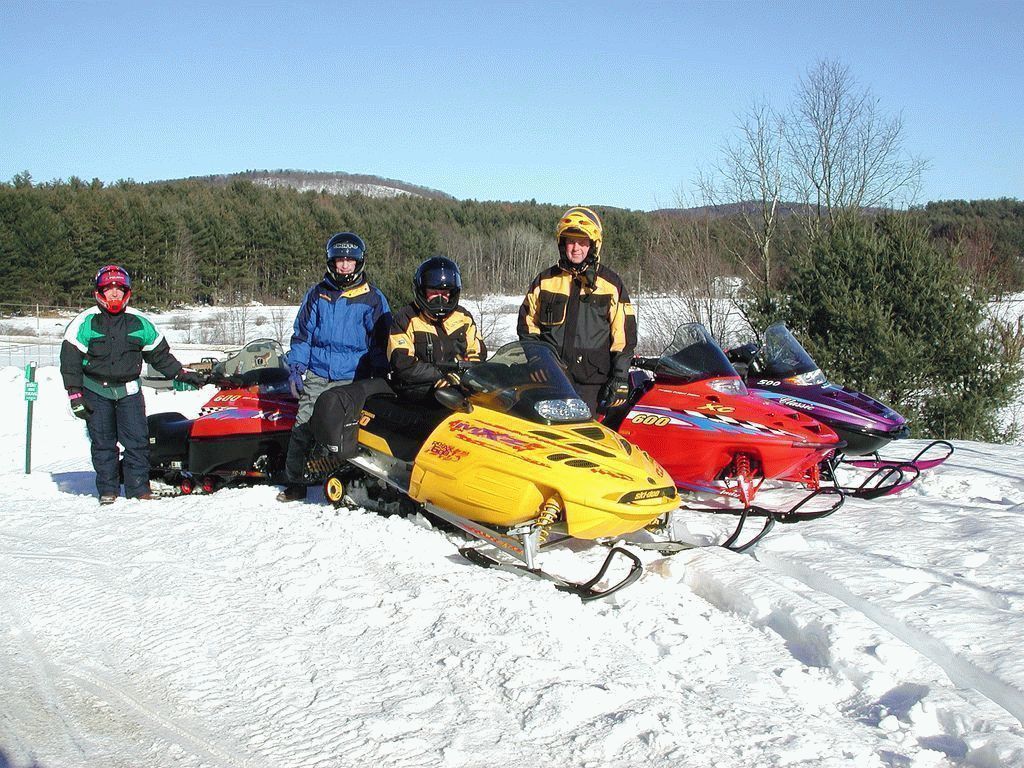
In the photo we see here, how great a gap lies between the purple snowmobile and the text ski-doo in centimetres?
48

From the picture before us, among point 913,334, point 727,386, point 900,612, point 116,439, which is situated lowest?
point 900,612

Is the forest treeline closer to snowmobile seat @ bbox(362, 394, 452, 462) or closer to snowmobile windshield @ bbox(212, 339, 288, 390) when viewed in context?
snowmobile windshield @ bbox(212, 339, 288, 390)

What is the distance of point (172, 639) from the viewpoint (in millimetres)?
3879

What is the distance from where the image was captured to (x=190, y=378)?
7246 mm

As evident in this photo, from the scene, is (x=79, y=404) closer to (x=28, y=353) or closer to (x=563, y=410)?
(x=563, y=410)

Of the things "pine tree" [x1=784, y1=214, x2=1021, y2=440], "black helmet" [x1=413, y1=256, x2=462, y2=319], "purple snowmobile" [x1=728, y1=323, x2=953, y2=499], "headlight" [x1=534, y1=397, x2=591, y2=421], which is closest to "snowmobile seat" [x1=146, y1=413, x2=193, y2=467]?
"black helmet" [x1=413, y1=256, x2=462, y2=319]

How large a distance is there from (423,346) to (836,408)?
3.49 metres

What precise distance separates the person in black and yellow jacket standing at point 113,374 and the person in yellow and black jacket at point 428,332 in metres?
2.30

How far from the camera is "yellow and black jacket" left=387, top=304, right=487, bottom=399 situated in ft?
18.8

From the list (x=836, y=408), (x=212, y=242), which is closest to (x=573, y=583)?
(x=836, y=408)

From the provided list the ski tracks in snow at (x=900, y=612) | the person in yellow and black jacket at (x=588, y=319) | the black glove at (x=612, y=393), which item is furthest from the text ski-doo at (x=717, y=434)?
the ski tracks in snow at (x=900, y=612)

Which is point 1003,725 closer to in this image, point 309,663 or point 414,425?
point 309,663

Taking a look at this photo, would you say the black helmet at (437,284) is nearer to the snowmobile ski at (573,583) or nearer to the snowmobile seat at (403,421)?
the snowmobile seat at (403,421)

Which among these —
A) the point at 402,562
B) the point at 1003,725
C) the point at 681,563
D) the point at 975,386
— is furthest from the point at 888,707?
the point at 975,386
